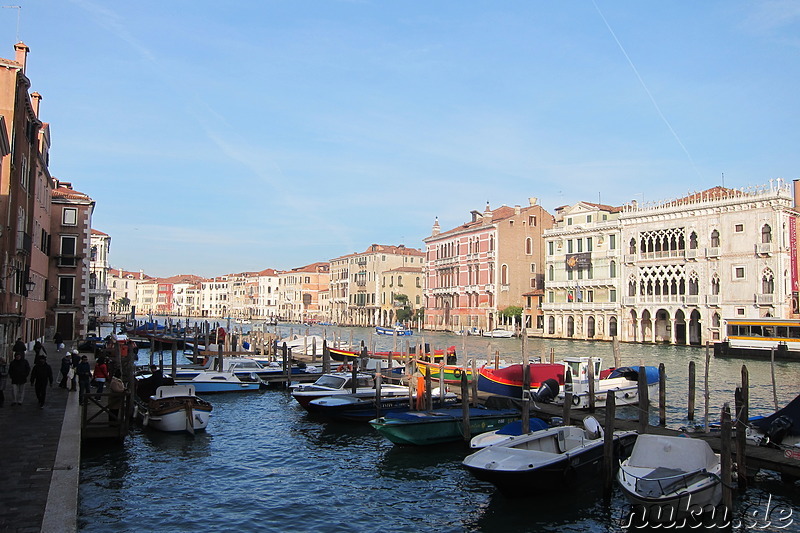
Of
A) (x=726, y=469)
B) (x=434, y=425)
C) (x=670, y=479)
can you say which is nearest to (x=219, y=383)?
(x=434, y=425)

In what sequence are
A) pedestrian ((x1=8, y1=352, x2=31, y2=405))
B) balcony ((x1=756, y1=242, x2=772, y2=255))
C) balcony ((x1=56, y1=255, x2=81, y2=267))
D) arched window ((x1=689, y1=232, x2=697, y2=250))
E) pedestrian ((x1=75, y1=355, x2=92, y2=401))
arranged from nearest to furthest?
pedestrian ((x1=8, y1=352, x2=31, y2=405)), pedestrian ((x1=75, y1=355, x2=92, y2=401)), balcony ((x1=56, y1=255, x2=81, y2=267)), balcony ((x1=756, y1=242, x2=772, y2=255)), arched window ((x1=689, y1=232, x2=697, y2=250))

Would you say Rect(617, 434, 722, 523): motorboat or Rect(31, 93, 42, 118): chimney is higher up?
Rect(31, 93, 42, 118): chimney

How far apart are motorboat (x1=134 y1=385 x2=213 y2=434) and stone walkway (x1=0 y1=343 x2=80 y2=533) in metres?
1.87

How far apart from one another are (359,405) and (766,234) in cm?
3520

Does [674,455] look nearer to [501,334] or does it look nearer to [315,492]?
[315,492]

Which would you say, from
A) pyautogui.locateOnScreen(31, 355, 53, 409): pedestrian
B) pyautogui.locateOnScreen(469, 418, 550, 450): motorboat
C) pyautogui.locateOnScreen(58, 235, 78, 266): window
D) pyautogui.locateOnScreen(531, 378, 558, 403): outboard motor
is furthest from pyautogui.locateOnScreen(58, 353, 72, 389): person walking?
pyautogui.locateOnScreen(58, 235, 78, 266): window

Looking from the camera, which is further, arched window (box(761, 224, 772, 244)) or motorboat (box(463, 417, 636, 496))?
arched window (box(761, 224, 772, 244))

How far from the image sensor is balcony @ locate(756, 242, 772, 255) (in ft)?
135

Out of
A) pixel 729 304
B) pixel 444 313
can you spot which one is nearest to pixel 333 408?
pixel 729 304

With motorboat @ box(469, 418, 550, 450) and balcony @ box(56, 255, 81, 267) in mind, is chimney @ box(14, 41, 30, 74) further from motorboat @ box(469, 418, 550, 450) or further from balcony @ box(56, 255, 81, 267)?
motorboat @ box(469, 418, 550, 450)

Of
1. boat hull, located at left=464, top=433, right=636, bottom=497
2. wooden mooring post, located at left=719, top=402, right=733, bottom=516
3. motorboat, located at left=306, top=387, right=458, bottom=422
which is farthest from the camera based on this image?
motorboat, located at left=306, top=387, right=458, bottom=422

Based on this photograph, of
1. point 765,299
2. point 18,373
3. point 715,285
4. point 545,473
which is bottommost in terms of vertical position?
point 545,473

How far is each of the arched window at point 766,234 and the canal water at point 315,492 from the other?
3079cm

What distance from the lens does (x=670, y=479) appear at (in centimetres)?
918
